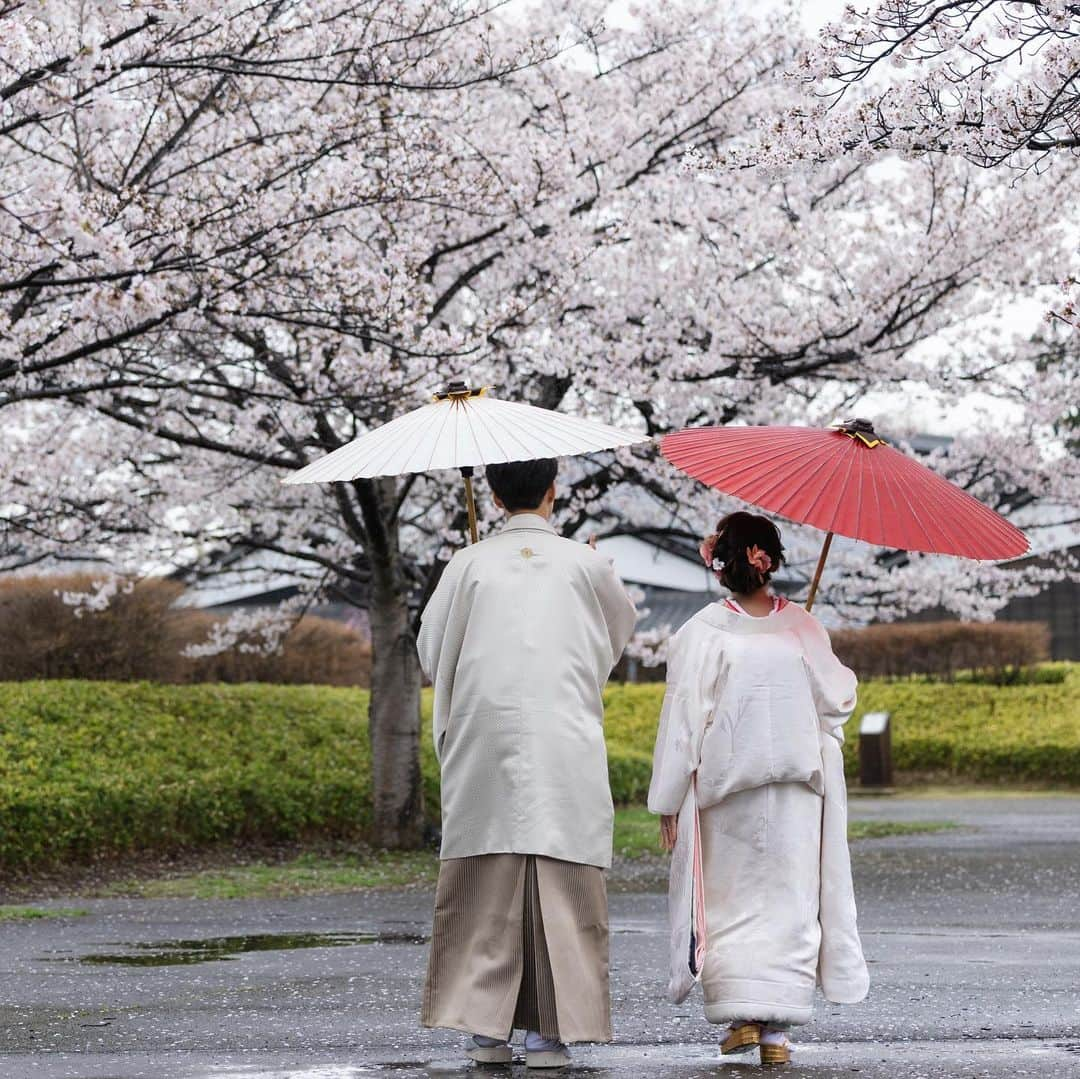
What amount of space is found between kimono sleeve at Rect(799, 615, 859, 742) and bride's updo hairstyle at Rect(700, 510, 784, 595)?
→ 0.72ft

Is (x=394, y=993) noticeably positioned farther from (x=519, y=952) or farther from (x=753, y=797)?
(x=753, y=797)

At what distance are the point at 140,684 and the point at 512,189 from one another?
5945 millimetres

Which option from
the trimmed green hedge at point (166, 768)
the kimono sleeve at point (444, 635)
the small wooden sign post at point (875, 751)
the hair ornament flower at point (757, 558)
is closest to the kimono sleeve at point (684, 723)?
the hair ornament flower at point (757, 558)

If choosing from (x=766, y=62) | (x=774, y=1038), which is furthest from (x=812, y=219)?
(x=774, y=1038)

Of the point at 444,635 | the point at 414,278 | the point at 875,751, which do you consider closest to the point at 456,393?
the point at 444,635

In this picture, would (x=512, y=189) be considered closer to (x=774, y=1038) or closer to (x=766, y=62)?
(x=766, y=62)

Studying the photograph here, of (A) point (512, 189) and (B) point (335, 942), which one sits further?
(A) point (512, 189)

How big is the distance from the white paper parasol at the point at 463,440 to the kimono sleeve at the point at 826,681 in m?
0.82

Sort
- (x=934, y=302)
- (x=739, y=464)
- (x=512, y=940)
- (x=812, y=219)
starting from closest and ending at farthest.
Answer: (x=512, y=940) → (x=739, y=464) → (x=934, y=302) → (x=812, y=219)

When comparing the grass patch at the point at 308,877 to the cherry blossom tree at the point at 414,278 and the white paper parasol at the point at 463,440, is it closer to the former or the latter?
the cherry blossom tree at the point at 414,278

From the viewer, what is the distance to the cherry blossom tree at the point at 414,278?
8.27 metres

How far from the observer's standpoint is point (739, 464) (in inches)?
189

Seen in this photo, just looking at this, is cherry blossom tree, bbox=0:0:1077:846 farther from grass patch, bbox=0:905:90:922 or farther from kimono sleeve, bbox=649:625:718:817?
kimono sleeve, bbox=649:625:718:817

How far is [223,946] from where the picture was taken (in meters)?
7.43
